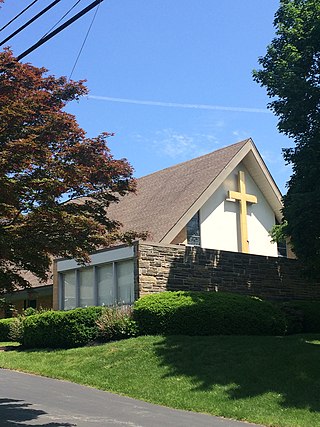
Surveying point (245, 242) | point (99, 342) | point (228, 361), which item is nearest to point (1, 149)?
point (228, 361)

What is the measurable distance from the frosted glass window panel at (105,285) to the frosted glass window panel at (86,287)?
0.42m

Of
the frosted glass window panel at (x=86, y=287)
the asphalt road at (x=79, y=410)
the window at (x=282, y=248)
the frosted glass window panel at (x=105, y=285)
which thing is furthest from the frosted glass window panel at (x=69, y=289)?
the window at (x=282, y=248)

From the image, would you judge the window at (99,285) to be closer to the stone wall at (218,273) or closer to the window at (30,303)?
the stone wall at (218,273)

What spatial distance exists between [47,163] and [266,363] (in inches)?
330

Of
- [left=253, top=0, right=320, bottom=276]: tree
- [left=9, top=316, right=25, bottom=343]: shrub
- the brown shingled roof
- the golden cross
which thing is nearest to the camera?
[left=253, top=0, right=320, bottom=276]: tree

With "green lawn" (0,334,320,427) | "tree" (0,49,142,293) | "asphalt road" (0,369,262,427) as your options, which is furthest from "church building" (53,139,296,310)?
"tree" (0,49,142,293)

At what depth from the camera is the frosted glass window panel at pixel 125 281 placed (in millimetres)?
22173

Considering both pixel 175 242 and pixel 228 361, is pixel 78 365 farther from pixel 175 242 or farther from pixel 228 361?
pixel 175 242

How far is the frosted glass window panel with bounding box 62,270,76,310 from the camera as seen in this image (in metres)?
24.9

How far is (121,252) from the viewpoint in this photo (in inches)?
890

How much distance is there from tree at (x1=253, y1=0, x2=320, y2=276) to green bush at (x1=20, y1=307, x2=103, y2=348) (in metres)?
7.27

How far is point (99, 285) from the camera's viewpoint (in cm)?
2386

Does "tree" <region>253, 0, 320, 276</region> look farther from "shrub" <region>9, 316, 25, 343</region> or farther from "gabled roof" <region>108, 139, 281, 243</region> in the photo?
"shrub" <region>9, 316, 25, 343</region>

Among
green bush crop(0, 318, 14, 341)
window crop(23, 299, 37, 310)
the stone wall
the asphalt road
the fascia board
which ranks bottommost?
the asphalt road
